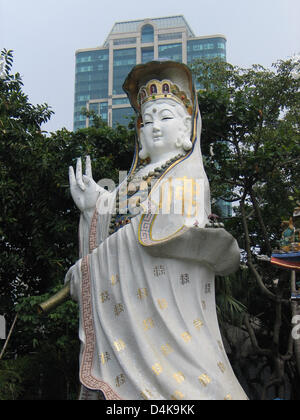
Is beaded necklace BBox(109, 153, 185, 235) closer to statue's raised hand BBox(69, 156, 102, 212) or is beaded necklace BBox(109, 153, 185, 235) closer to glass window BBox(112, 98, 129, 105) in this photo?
statue's raised hand BBox(69, 156, 102, 212)

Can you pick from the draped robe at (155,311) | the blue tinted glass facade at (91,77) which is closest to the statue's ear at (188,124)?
the draped robe at (155,311)

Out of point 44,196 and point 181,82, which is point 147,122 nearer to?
point 181,82

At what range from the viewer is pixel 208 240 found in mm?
4781

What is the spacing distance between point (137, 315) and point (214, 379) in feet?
2.75

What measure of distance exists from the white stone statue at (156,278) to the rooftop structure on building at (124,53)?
25644 mm

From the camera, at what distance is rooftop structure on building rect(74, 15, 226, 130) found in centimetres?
3469

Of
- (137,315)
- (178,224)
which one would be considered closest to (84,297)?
(137,315)

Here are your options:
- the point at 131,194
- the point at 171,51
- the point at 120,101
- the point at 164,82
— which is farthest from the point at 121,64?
the point at 131,194

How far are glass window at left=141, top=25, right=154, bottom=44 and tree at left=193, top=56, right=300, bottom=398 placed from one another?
29824 millimetres

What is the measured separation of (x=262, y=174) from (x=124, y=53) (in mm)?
31965

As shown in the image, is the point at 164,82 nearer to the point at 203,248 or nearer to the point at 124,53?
the point at 203,248

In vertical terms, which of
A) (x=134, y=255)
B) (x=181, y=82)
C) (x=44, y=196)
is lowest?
(x=134, y=255)

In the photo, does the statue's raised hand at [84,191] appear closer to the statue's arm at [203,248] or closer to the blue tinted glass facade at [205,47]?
the statue's arm at [203,248]

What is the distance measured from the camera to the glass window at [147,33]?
3791 centimetres
